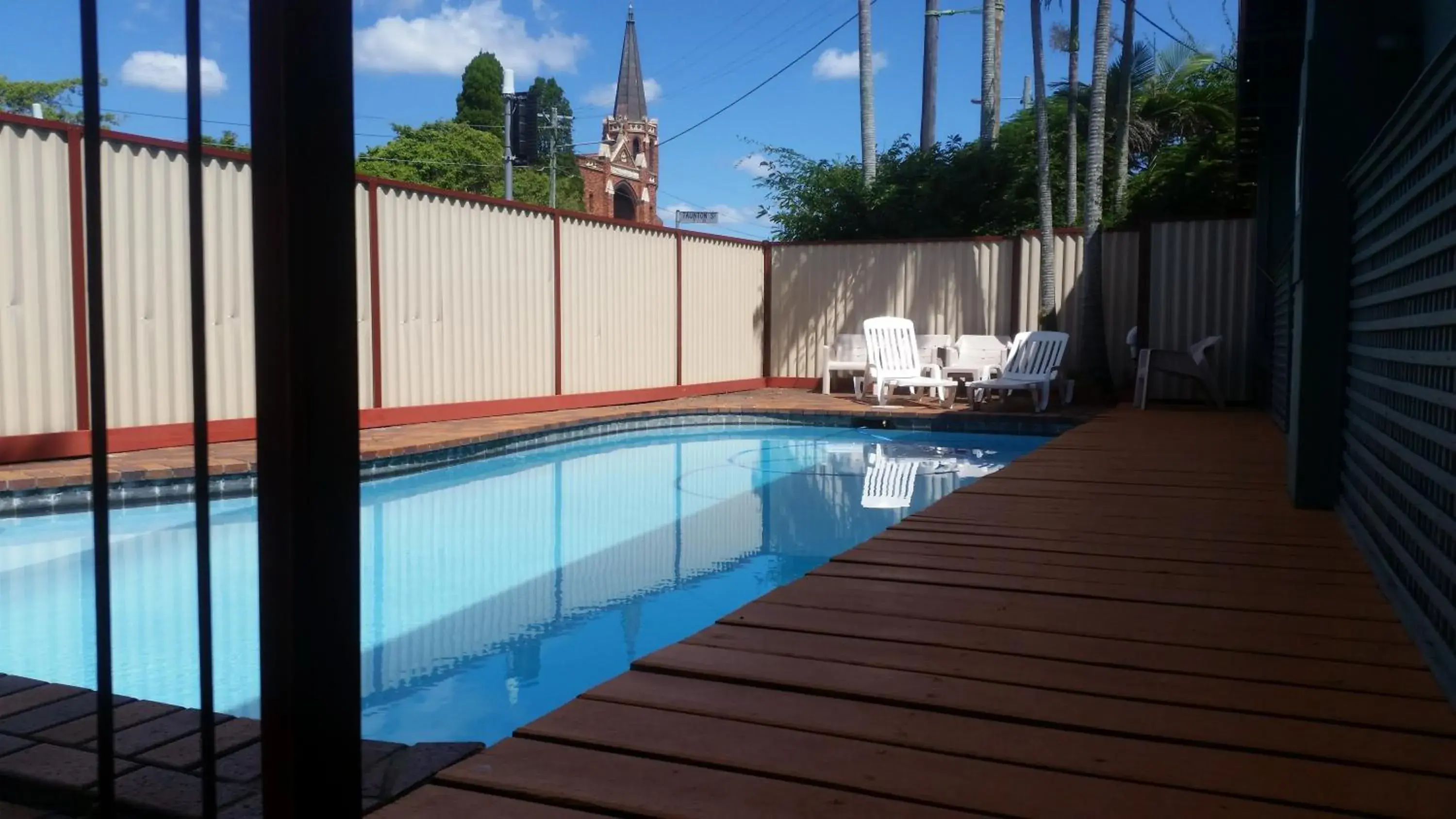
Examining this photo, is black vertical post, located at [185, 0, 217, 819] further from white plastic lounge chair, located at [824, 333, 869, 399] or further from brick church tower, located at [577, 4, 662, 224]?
brick church tower, located at [577, 4, 662, 224]

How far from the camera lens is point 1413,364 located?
2.34 m

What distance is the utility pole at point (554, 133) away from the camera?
1687 inches

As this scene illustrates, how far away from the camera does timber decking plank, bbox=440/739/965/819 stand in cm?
140

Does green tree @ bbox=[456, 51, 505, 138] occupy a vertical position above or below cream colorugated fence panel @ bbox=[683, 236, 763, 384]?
above

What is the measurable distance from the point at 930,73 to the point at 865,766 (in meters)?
19.9

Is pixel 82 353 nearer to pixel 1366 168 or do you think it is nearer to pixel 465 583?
pixel 465 583

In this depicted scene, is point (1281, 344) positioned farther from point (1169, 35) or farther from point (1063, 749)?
point (1169, 35)

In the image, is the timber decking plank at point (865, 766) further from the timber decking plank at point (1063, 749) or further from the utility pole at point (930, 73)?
the utility pole at point (930, 73)

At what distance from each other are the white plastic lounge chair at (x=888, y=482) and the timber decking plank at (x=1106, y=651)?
3.66 m

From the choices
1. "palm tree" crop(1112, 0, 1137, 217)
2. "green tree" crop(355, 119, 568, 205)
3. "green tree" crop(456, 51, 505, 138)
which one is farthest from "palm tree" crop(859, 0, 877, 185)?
"green tree" crop(456, 51, 505, 138)

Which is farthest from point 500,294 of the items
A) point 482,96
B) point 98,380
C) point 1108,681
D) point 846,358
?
point 482,96

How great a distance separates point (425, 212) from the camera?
8.38 meters

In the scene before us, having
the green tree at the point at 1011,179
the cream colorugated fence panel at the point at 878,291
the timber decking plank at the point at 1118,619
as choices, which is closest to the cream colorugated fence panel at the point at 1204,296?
the green tree at the point at 1011,179

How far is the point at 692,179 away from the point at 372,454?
5509cm
